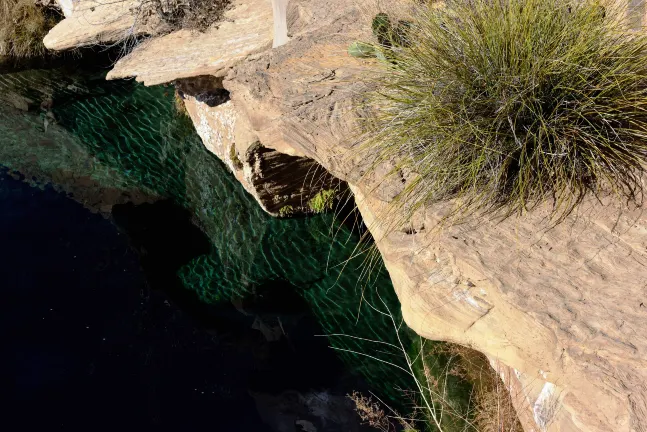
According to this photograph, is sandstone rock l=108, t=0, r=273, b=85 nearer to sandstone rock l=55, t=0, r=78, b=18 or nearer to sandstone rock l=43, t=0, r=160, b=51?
sandstone rock l=43, t=0, r=160, b=51

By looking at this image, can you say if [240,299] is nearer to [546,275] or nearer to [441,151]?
[441,151]

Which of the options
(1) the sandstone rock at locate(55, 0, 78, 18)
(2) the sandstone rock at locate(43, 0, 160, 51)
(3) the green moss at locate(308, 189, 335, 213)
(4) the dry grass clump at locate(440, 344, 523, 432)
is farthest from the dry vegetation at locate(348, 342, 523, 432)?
(1) the sandstone rock at locate(55, 0, 78, 18)

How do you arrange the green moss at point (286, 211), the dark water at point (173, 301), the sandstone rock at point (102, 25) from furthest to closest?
1. the sandstone rock at point (102, 25)
2. the green moss at point (286, 211)
3. the dark water at point (173, 301)

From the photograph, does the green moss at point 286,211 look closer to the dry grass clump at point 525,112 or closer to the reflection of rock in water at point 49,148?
the reflection of rock in water at point 49,148

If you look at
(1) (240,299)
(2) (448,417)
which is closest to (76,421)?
(1) (240,299)

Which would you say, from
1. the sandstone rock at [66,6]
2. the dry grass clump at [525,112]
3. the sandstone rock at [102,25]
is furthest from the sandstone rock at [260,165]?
the sandstone rock at [66,6]
